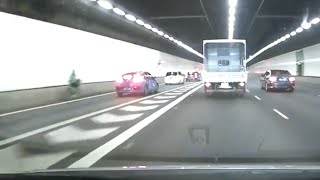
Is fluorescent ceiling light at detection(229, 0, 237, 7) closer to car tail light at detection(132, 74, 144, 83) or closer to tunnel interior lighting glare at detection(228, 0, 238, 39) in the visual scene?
tunnel interior lighting glare at detection(228, 0, 238, 39)

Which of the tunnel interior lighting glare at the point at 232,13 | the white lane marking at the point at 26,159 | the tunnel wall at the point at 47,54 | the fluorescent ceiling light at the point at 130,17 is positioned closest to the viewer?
the white lane marking at the point at 26,159

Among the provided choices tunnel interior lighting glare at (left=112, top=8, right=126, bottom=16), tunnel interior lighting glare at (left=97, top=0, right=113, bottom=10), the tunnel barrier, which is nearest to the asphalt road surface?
the tunnel barrier

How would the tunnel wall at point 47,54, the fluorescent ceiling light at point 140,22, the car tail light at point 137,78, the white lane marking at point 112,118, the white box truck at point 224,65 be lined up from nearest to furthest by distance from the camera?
the white lane marking at point 112,118
the tunnel wall at point 47,54
the white box truck at point 224,65
the car tail light at point 137,78
the fluorescent ceiling light at point 140,22

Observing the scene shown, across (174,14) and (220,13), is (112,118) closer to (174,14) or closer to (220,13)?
(174,14)

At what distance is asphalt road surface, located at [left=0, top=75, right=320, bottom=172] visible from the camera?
9.27 meters

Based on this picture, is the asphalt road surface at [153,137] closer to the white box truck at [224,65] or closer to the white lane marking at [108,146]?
the white lane marking at [108,146]

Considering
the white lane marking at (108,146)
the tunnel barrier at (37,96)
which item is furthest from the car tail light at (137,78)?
the white lane marking at (108,146)

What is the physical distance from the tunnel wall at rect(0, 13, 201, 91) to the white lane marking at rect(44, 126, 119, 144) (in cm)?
787

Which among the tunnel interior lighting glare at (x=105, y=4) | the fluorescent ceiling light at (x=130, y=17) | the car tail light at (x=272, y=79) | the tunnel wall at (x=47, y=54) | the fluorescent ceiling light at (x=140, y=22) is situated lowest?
the car tail light at (x=272, y=79)

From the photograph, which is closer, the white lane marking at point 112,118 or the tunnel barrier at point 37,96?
the white lane marking at point 112,118

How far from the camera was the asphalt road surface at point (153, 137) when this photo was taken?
9273 mm

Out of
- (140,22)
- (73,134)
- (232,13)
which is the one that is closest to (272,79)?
(232,13)

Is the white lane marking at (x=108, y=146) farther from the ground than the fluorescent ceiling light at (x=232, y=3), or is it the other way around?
the fluorescent ceiling light at (x=232, y=3)

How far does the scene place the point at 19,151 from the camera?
10.7 metres
